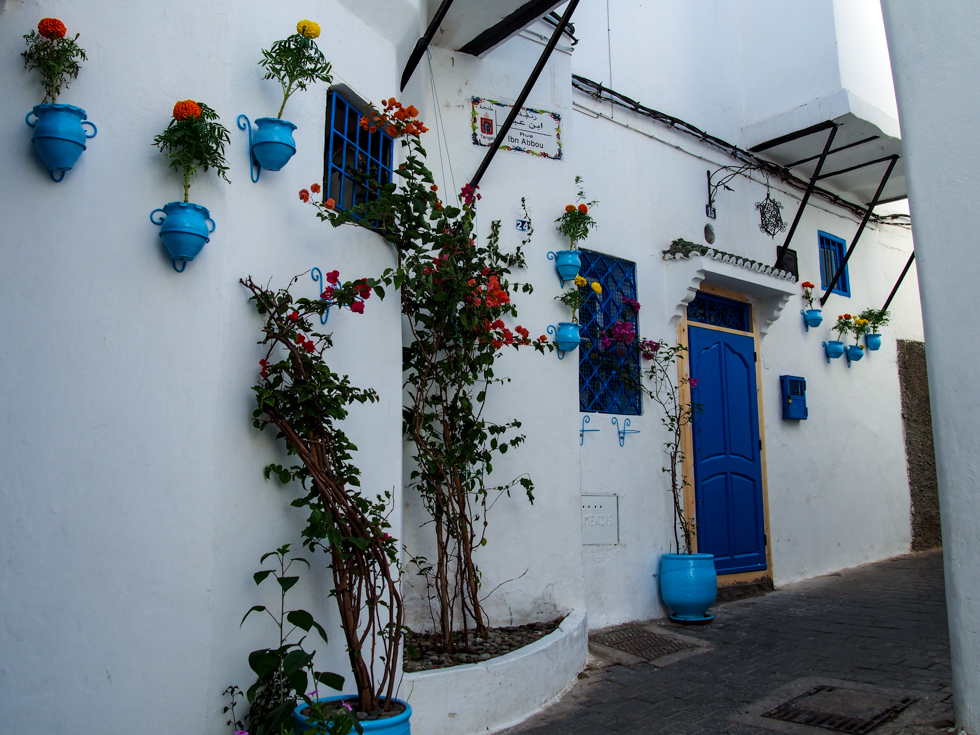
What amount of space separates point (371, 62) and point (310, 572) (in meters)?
2.60

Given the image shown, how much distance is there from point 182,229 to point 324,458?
1.05 metres

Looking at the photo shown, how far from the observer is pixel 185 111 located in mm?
2766

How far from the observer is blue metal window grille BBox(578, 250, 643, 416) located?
224 inches

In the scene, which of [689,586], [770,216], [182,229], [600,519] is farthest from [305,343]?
[770,216]

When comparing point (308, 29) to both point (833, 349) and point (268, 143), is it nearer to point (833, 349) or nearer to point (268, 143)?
point (268, 143)

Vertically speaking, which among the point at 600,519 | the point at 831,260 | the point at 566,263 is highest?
the point at 831,260

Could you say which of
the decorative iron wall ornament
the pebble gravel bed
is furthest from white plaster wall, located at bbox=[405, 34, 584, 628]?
the decorative iron wall ornament

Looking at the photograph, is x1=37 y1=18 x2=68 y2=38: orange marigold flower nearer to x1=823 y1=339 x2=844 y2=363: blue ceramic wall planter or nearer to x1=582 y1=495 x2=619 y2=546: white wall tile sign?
x1=582 y1=495 x2=619 y2=546: white wall tile sign

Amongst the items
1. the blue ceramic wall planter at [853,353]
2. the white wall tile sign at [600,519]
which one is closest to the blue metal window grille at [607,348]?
the white wall tile sign at [600,519]

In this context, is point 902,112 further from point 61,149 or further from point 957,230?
point 61,149

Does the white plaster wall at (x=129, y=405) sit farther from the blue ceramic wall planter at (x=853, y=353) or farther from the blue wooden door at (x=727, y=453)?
the blue ceramic wall planter at (x=853, y=353)

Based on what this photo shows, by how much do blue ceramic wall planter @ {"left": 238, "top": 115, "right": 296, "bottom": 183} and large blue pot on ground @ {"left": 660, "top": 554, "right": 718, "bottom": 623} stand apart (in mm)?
4166

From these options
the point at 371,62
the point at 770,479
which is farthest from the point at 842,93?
the point at 371,62

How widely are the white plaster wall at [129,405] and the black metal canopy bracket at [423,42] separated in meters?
1.49
